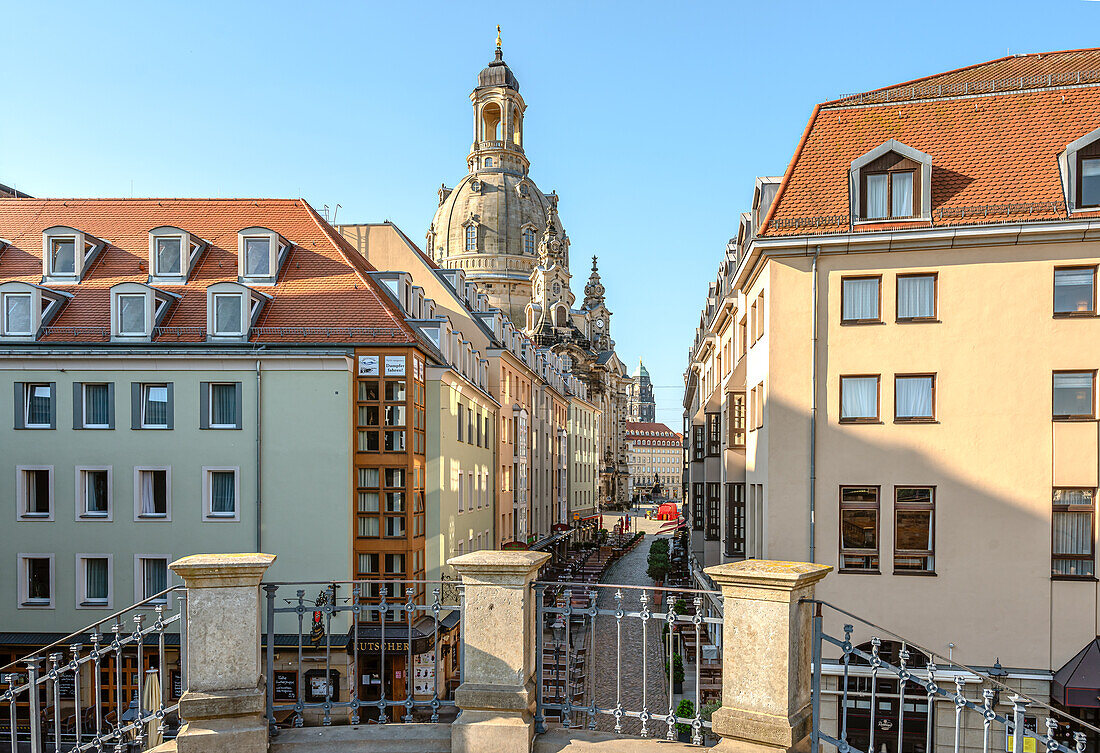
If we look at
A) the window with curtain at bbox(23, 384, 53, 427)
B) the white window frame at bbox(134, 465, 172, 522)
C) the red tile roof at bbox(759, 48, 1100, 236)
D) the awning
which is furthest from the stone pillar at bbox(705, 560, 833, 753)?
the window with curtain at bbox(23, 384, 53, 427)

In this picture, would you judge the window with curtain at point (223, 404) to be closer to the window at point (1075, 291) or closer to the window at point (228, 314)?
the window at point (228, 314)

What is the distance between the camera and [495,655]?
7.64 m

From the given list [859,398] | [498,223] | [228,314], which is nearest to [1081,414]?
[859,398]

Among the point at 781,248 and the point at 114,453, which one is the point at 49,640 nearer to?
the point at 114,453

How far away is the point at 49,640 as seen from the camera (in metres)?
24.0

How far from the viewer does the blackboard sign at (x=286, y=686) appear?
21641mm

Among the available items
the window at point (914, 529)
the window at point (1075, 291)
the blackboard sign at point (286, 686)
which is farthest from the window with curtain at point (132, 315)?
the window at point (1075, 291)

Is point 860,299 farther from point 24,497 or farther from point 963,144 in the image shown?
point 24,497

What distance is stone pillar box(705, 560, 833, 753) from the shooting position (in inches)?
267

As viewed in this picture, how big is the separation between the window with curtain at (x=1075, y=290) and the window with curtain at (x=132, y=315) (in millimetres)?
23537

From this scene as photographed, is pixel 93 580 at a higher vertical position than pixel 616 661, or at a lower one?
higher

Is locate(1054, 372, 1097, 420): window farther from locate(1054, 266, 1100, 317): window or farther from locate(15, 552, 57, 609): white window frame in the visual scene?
locate(15, 552, 57, 609): white window frame

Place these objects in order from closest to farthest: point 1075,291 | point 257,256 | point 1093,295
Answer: point 1093,295 < point 1075,291 < point 257,256

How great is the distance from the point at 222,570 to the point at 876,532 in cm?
1629
